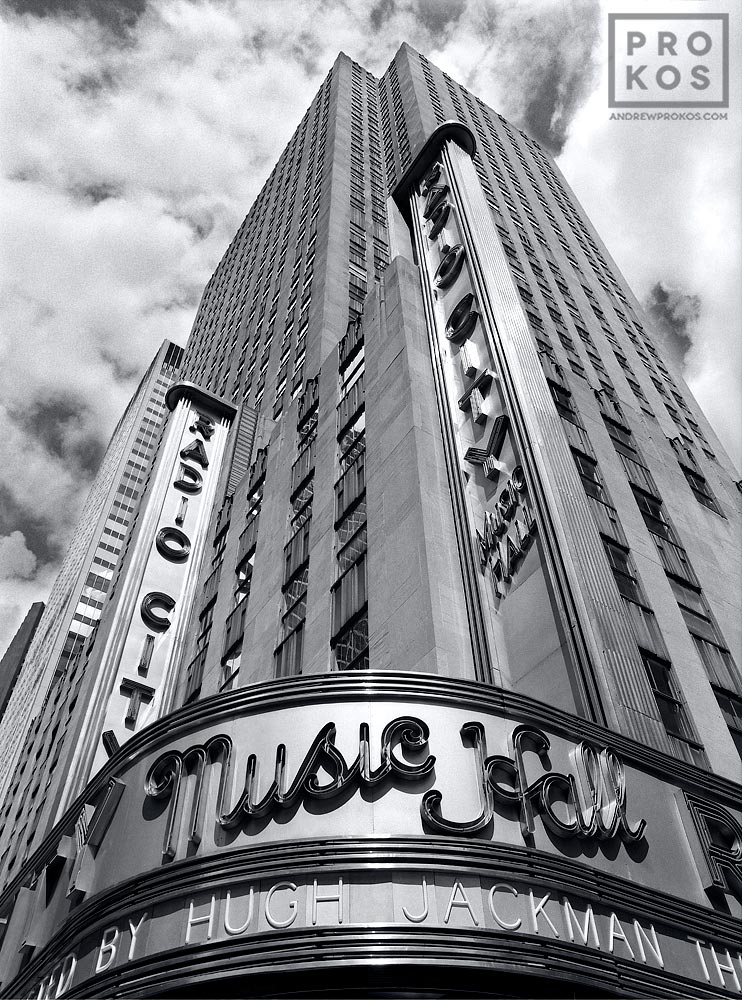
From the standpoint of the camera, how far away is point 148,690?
2747 cm

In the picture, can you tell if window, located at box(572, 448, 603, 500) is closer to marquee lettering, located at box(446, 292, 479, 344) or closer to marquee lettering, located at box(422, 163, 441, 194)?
marquee lettering, located at box(446, 292, 479, 344)

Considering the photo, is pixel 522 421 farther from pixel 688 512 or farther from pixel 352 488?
pixel 688 512

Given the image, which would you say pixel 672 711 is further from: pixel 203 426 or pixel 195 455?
pixel 203 426

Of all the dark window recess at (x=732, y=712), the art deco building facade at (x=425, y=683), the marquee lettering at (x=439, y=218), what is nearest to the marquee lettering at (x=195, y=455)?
the art deco building facade at (x=425, y=683)

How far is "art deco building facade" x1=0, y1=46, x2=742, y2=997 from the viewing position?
12867 millimetres

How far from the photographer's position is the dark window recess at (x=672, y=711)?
21266 millimetres

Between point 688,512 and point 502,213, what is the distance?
115ft

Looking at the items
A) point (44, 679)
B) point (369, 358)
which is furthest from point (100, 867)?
point (44, 679)

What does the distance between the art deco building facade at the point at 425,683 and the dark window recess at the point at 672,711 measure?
100mm

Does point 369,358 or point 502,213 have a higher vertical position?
point 502,213

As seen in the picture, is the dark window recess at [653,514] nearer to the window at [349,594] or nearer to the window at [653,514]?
the window at [653,514]

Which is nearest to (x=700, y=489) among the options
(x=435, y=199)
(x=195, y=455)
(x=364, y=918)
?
(x=435, y=199)

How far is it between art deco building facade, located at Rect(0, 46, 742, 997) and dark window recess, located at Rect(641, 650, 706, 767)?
0.33 ft

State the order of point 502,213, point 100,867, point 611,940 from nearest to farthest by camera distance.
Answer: point 611,940 → point 100,867 → point 502,213
